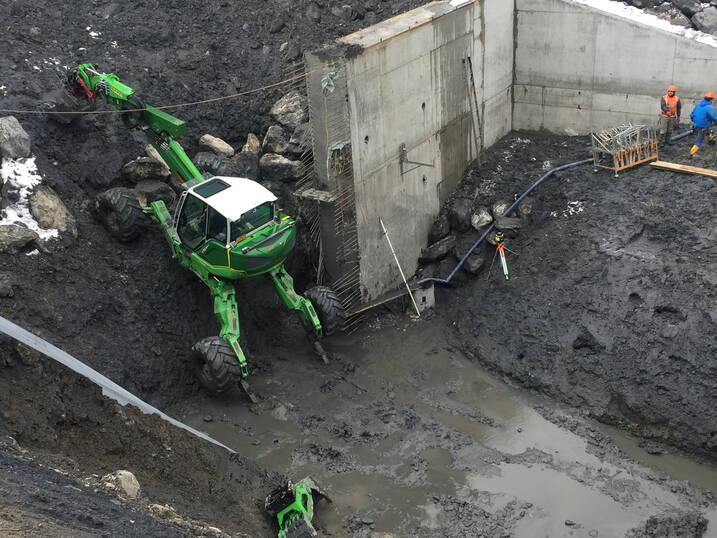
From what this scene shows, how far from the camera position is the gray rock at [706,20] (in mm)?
15734

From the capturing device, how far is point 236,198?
1134 centimetres

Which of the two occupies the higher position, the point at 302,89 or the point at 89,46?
the point at 89,46

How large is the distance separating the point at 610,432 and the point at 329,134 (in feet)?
20.4

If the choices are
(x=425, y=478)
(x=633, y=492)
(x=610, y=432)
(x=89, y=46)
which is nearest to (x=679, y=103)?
(x=610, y=432)

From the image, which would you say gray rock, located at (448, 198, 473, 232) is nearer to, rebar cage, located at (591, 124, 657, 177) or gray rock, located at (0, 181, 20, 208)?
rebar cage, located at (591, 124, 657, 177)

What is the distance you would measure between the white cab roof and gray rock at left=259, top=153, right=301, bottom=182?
2.82 metres

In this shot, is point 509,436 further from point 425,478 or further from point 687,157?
point 687,157

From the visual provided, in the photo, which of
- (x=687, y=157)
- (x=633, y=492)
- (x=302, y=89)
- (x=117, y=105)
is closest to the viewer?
(x=633, y=492)

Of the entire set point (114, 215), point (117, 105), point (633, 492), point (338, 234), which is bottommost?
point (633, 492)

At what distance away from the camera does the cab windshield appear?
1125 centimetres

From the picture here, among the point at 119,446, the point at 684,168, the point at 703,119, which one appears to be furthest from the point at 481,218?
the point at 119,446

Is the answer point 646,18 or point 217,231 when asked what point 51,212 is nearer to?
point 217,231

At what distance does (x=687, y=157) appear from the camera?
48.2 feet

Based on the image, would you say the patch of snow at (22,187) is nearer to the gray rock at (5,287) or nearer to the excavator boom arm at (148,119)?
the gray rock at (5,287)
